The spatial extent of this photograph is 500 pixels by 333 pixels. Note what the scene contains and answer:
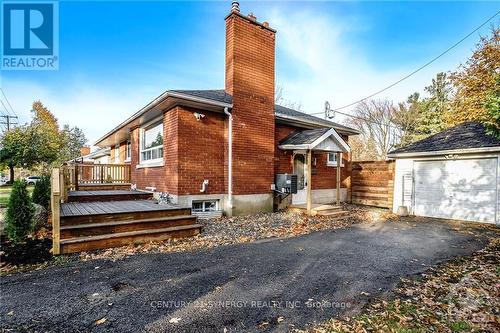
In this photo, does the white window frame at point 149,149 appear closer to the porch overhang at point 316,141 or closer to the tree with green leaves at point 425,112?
the porch overhang at point 316,141

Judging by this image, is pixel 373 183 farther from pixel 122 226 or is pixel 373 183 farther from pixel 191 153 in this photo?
pixel 122 226

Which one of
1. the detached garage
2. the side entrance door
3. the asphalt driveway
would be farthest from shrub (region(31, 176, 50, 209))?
the detached garage

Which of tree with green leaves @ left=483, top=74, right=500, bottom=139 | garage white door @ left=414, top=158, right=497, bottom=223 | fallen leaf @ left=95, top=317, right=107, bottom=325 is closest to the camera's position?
fallen leaf @ left=95, top=317, right=107, bottom=325

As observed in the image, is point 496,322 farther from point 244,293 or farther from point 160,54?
point 160,54

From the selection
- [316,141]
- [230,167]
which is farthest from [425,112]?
[230,167]

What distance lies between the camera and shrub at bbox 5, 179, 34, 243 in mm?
5348

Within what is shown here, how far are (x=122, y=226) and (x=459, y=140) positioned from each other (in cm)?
1152

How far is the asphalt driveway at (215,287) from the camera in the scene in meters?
2.75

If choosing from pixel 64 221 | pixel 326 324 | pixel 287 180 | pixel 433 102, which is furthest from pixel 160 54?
pixel 433 102

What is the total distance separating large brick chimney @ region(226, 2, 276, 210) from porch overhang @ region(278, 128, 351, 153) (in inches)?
34.1

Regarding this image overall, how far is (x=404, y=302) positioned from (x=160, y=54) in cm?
1424

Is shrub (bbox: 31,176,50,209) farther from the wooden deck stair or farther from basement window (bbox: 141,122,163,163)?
basement window (bbox: 141,122,163,163)

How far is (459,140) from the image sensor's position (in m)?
9.26

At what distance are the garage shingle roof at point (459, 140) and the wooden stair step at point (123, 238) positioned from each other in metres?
9.15
